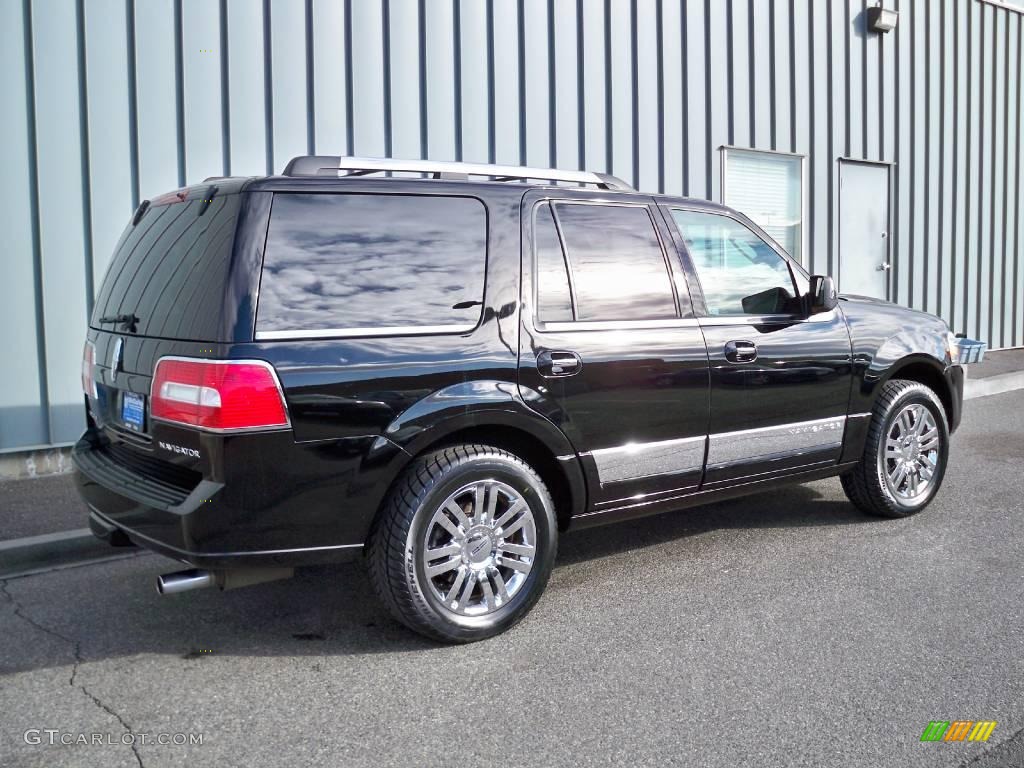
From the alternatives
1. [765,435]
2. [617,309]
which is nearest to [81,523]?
[617,309]

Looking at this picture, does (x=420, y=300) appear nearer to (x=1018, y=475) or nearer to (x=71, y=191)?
(x=71, y=191)

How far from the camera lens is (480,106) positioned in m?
8.36

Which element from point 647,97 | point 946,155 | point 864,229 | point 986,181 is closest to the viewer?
point 647,97

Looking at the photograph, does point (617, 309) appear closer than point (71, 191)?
Yes

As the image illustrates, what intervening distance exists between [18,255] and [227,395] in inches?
155

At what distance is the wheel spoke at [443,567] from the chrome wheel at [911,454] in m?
2.72

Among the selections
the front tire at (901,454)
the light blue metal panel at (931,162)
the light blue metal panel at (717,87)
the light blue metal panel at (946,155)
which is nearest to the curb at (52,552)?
the front tire at (901,454)

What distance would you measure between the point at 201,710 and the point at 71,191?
4.51m

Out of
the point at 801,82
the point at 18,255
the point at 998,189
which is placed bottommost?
the point at 18,255

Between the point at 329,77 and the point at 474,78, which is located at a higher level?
the point at 474,78

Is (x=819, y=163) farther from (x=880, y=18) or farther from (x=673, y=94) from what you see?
(x=673, y=94)

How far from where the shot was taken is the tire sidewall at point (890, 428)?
5.36 metres

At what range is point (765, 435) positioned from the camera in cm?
482

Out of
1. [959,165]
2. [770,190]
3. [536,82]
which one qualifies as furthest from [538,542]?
[959,165]
